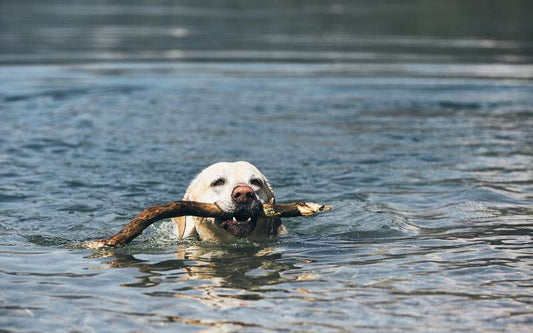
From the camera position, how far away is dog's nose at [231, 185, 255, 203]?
809cm

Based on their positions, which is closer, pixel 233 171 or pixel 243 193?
pixel 243 193

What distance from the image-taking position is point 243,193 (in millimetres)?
8078

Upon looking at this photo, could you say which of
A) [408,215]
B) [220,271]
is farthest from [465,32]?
[220,271]

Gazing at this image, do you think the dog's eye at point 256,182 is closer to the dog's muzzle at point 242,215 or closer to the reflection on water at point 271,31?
the dog's muzzle at point 242,215

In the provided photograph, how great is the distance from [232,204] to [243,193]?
159 millimetres

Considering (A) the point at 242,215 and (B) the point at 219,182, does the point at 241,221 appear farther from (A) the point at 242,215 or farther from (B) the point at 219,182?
(B) the point at 219,182

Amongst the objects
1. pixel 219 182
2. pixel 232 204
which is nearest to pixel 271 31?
pixel 219 182

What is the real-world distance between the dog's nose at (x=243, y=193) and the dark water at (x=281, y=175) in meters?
0.56

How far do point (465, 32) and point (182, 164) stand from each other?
859 inches

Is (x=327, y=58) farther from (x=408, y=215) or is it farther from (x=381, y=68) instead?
(x=408, y=215)

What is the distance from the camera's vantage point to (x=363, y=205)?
427 inches

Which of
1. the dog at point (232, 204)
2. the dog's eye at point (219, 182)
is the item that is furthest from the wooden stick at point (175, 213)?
the dog's eye at point (219, 182)

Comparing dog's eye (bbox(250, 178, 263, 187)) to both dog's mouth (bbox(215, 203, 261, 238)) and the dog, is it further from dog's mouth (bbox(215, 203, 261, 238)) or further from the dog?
dog's mouth (bbox(215, 203, 261, 238))

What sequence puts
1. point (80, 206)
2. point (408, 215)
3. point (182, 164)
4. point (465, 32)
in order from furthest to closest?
point (465, 32), point (182, 164), point (80, 206), point (408, 215)
